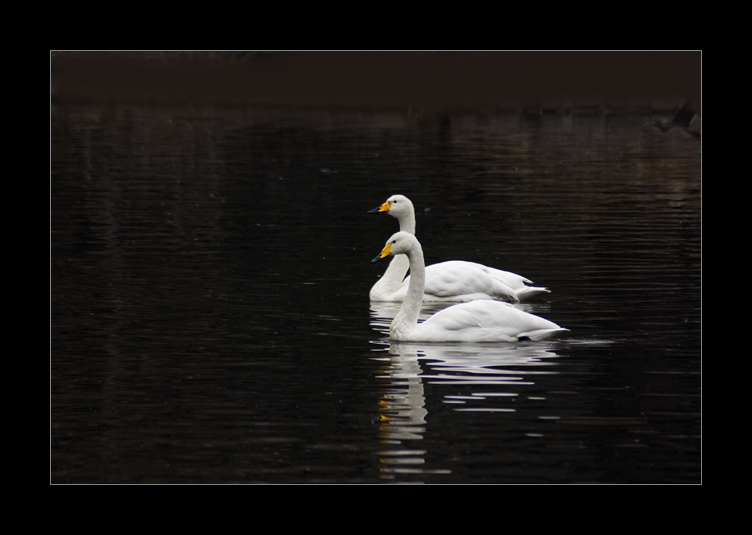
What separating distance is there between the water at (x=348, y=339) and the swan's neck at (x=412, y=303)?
0.19 m

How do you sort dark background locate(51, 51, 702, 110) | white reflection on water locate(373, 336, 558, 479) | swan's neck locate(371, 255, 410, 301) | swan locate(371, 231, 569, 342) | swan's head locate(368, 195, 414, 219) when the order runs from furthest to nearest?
1. dark background locate(51, 51, 702, 110)
2. swan's head locate(368, 195, 414, 219)
3. swan's neck locate(371, 255, 410, 301)
4. swan locate(371, 231, 569, 342)
5. white reflection on water locate(373, 336, 558, 479)

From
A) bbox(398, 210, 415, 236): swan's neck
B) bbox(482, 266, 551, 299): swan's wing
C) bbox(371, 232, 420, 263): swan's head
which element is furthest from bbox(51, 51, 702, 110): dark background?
bbox(371, 232, 420, 263): swan's head

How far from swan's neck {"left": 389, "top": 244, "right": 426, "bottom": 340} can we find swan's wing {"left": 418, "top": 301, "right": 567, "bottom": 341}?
278 mm

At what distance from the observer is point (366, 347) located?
39.5 ft

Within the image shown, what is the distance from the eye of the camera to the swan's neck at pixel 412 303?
1223 centimetres

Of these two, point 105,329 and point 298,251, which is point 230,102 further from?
point 105,329

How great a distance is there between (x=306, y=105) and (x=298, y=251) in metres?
41.0

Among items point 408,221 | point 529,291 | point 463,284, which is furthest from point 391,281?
point 529,291

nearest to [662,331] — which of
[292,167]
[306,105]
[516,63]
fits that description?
[292,167]

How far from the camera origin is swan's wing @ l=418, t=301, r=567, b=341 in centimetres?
1196

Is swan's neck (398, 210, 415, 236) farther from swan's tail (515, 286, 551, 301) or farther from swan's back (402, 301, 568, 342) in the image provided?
swan's back (402, 301, 568, 342)

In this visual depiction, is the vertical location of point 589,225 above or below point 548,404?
above

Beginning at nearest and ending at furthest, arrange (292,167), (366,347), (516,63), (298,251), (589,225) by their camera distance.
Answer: (366,347)
(298,251)
(589,225)
(292,167)
(516,63)

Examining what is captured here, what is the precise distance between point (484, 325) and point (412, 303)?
33.2 inches
